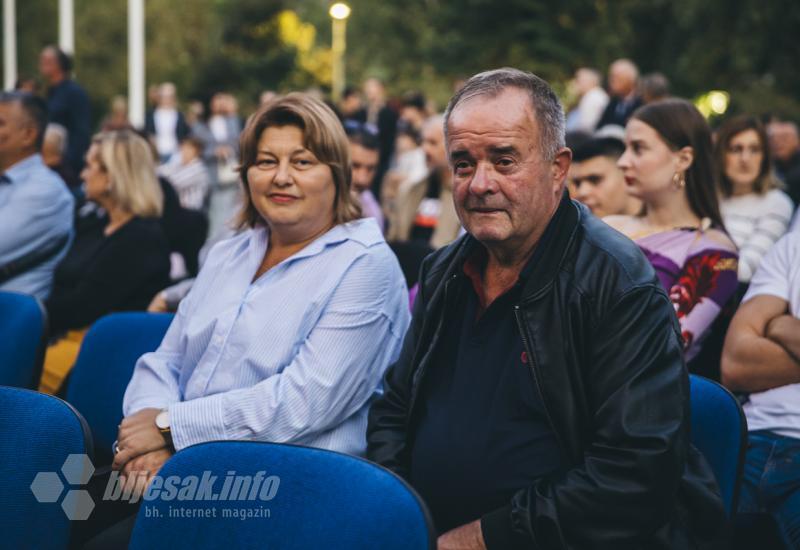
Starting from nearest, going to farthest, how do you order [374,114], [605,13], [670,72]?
[374,114]
[670,72]
[605,13]

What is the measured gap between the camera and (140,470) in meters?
2.83

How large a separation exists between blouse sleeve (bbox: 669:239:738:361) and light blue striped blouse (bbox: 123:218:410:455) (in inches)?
40.1

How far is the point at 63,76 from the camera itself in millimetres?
9852

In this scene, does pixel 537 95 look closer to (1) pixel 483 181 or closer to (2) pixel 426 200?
(1) pixel 483 181

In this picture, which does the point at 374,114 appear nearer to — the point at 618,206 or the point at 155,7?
the point at 618,206

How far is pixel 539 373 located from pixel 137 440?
1355 millimetres

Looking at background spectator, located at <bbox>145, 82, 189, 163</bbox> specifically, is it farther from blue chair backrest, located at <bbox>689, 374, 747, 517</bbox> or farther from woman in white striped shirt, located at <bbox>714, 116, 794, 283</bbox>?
blue chair backrest, located at <bbox>689, 374, 747, 517</bbox>

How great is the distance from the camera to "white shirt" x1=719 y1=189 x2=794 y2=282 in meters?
5.19

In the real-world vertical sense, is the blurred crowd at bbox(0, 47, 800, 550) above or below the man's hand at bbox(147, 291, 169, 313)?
above

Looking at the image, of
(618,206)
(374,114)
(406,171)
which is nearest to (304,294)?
(618,206)

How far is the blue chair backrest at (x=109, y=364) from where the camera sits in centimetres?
350

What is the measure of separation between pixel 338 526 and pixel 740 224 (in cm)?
443

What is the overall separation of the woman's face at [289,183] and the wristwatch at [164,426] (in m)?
0.70

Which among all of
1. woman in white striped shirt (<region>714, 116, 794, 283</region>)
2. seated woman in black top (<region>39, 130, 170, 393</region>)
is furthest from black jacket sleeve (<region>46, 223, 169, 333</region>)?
woman in white striped shirt (<region>714, 116, 794, 283</region>)
